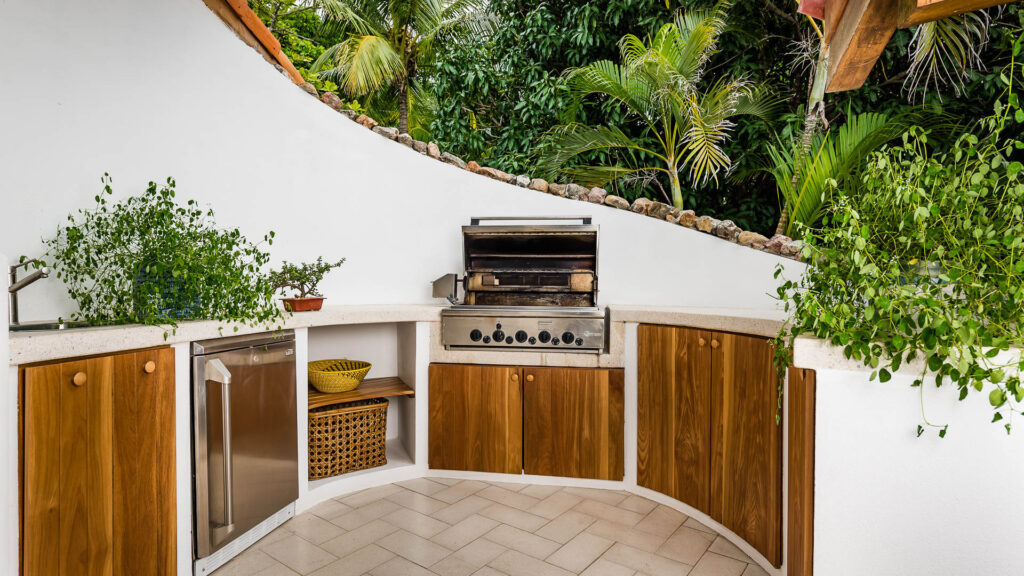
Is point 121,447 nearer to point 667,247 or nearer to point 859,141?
point 667,247

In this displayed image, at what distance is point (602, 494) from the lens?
111 inches

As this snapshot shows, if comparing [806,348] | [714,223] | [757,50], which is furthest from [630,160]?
[806,348]

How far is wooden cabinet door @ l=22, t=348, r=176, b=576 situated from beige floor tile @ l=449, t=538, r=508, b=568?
1.09 metres

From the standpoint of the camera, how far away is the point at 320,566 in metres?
2.11

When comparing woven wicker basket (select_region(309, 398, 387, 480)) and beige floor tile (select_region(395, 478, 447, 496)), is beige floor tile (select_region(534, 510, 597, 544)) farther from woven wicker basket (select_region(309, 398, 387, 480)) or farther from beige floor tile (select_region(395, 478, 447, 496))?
woven wicker basket (select_region(309, 398, 387, 480))

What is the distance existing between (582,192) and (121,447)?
2.84 meters

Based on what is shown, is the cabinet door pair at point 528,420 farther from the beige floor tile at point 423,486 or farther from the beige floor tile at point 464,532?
the beige floor tile at point 464,532

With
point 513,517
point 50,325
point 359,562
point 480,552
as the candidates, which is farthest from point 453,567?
point 50,325

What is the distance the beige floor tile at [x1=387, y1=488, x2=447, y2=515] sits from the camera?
2.64m

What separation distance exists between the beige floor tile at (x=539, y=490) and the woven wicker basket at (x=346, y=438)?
0.85 metres

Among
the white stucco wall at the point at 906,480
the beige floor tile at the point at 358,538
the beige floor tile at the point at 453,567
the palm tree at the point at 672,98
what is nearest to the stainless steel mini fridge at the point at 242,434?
the beige floor tile at the point at 358,538

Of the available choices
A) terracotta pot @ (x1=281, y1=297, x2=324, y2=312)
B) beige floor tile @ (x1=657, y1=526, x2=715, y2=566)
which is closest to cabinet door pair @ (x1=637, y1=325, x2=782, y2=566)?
beige floor tile @ (x1=657, y1=526, x2=715, y2=566)

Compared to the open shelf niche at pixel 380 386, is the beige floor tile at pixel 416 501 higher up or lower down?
lower down

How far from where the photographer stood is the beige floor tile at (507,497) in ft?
A: 8.80
